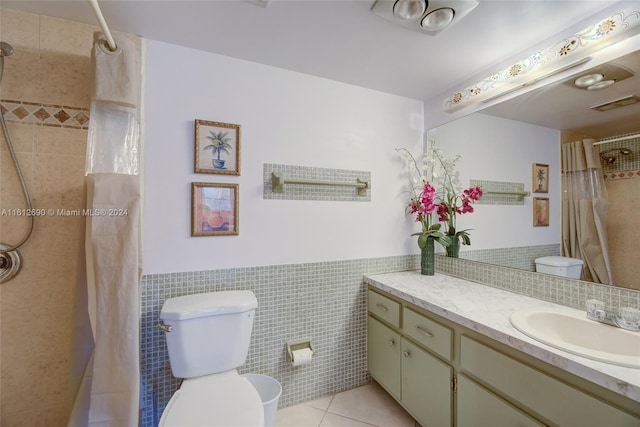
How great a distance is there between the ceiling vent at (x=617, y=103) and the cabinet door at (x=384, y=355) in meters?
1.61

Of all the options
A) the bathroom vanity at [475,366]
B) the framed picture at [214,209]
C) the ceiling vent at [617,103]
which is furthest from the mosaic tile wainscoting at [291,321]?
the ceiling vent at [617,103]

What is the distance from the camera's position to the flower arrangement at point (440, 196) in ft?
6.56

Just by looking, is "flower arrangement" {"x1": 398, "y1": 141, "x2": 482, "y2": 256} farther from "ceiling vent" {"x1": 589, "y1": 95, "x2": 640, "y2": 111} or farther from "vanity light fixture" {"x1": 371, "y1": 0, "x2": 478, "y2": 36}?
"vanity light fixture" {"x1": 371, "y1": 0, "x2": 478, "y2": 36}

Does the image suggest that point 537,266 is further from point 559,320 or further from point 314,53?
point 314,53

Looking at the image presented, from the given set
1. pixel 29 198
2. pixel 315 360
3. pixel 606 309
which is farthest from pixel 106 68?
pixel 606 309

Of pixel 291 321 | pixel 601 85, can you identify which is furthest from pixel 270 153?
pixel 601 85

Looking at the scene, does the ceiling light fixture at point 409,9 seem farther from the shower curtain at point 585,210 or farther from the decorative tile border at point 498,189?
the decorative tile border at point 498,189

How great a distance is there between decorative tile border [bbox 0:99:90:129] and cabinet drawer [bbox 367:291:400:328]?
6.63 feet

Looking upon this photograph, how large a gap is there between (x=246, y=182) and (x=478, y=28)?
1542 millimetres

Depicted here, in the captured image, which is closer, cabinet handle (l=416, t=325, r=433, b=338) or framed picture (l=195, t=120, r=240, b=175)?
cabinet handle (l=416, t=325, r=433, b=338)

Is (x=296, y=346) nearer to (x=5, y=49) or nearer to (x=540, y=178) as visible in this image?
(x=540, y=178)

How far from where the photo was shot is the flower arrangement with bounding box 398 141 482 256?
2.00 meters

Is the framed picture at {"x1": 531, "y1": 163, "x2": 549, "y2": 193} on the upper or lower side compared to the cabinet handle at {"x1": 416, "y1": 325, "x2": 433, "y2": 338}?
upper

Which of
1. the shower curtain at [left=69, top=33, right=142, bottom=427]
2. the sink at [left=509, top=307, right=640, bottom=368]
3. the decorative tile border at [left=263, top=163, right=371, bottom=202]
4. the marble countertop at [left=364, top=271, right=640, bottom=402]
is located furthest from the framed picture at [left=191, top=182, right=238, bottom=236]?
the sink at [left=509, top=307, right=640, bottom=368]
